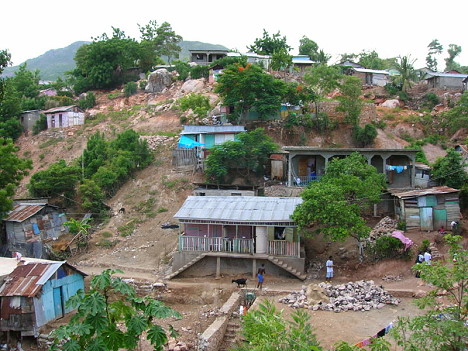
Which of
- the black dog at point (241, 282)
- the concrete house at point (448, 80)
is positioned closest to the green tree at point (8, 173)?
the black dog at point (241, 282)

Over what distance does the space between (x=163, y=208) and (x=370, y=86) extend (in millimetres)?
30681

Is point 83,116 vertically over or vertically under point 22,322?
over

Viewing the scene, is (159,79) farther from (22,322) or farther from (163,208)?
(22,322)

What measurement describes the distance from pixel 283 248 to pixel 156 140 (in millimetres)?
18151

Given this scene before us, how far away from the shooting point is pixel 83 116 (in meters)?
45.4

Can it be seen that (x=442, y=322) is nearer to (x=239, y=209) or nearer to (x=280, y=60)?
(x=239, y=209)

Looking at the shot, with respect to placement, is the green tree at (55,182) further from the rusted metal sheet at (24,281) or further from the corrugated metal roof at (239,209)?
the rusted metal sheet at (24,281)

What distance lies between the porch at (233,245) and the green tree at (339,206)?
1.28 m

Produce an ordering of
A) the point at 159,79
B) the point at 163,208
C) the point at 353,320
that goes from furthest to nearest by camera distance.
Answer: the point at 159,79
the point at 163,208
the point at 353,320

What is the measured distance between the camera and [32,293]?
17.2m

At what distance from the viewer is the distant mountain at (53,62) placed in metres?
129

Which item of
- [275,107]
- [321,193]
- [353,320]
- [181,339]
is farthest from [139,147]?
[353,320]

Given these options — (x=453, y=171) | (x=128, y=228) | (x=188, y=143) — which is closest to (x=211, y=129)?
(x=188, y=143)

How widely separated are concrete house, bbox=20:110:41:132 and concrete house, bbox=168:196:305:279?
29920mm
